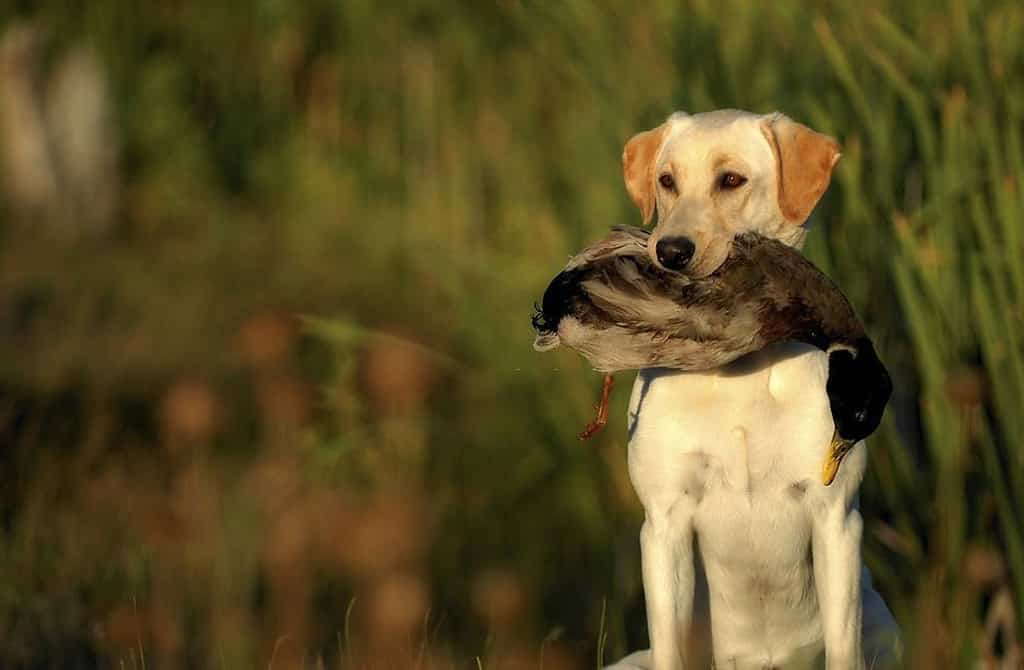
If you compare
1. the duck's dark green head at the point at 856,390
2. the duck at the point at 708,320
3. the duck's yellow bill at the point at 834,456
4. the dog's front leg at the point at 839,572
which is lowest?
the dog's front leg at the point at 839,572

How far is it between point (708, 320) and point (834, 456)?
0.36 m

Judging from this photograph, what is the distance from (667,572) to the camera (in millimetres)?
3451

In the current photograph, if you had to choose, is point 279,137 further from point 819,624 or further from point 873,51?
point 819,624

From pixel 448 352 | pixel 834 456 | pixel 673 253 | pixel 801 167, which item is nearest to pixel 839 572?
pixel 834 456

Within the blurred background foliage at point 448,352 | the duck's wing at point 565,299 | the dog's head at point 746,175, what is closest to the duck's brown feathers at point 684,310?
the duck's wing at point 565,299

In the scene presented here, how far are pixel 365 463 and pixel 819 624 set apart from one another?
256cm

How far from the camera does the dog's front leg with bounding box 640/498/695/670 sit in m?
3.45

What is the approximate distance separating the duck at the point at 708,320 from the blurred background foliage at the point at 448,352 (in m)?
0.81

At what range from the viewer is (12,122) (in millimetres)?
9375

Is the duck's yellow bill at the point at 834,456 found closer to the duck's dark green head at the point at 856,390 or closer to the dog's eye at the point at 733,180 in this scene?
the duck's dark green head at the point at 856,390

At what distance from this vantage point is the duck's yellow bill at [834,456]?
3277 millimetres

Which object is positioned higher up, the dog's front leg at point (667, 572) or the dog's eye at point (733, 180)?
the dog's eye at point (733, 180)

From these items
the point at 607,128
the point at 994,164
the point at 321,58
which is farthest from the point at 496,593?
the point at 321,58

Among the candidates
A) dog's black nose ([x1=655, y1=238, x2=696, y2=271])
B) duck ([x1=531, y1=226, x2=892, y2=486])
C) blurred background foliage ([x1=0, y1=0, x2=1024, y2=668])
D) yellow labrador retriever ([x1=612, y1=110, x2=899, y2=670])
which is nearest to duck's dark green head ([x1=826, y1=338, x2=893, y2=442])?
duck ([x1=531, y1=226, x2=892, y2=486])
